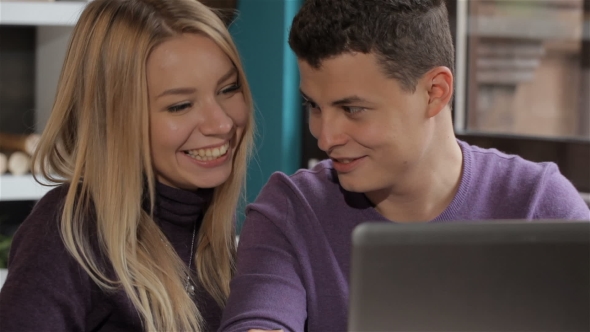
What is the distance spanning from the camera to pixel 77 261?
1.44 meters

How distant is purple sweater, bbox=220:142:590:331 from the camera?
1447 millimetres

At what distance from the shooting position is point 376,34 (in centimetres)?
139

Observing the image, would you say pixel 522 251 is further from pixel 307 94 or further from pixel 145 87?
pixel 145 87

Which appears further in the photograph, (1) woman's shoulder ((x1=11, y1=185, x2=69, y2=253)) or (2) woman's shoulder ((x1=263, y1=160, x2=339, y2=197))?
(2) woman's shoulder ((x1=263, y1=160, x2=339, y2=197))

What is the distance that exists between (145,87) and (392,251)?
0.74 meters

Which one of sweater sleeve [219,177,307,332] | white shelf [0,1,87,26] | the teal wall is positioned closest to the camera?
sweater sleeve [219,177,307,332]

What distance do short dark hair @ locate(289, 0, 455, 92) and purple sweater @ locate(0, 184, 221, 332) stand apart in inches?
19.6

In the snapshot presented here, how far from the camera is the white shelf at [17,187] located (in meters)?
2.56

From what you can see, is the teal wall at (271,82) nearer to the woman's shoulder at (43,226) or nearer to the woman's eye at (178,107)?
the woman's eye at (178,107)

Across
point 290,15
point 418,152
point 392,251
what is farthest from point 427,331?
point 290,15

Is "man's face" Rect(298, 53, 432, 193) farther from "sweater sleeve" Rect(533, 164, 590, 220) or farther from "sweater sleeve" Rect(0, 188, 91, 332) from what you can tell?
"sweater sleeve" Rect(0, 188, 91, 332)

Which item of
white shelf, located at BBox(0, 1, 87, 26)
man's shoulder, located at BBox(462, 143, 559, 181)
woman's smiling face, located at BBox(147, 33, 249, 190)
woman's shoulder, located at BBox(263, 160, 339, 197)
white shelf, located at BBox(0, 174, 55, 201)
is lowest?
white shelf, located at BBox(0, 174, 55, 201)

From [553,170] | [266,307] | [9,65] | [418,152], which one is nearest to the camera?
[266,307]

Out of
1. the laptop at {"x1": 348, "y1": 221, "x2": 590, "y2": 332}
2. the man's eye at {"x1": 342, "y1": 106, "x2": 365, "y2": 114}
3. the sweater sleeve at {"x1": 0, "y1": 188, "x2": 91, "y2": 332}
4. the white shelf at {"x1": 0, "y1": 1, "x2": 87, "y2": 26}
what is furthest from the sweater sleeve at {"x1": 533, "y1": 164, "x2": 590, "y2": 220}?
the white shelf at {"x1": 0, "y1": 1, "x2": 87, "y2": 26}
